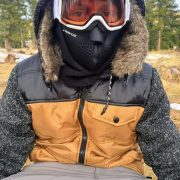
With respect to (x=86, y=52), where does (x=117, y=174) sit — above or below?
below

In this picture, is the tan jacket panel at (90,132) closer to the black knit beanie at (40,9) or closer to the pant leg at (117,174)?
the pant leg at (117,174)

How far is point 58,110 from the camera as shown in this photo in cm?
268

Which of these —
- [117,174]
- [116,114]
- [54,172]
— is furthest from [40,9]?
[117,174]

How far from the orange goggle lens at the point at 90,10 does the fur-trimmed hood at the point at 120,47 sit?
0.43 ft

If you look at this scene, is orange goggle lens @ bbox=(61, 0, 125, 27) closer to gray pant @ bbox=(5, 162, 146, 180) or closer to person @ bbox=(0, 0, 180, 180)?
person @ bbox=(0, 0, 180, 180)

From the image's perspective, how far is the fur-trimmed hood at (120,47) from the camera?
2678mm

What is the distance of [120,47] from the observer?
274 cm

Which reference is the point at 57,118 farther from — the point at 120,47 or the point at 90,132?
the point at 120,47

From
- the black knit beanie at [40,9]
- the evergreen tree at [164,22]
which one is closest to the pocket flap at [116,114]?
the black knit beanie at [40,9]

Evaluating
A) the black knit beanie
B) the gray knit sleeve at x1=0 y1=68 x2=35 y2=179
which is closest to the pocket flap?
the gray knit sleeve at x1=0 y1=68 x2=35 y2=179

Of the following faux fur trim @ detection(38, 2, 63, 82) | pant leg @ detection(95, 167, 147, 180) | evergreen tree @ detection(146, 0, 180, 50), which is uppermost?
faux fur trim @ detection(38, 2, 63, 82)

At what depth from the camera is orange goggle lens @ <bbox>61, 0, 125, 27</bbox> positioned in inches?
102

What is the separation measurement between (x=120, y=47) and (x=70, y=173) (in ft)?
2.91

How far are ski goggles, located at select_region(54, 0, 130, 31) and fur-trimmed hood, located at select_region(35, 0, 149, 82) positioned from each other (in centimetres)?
12
